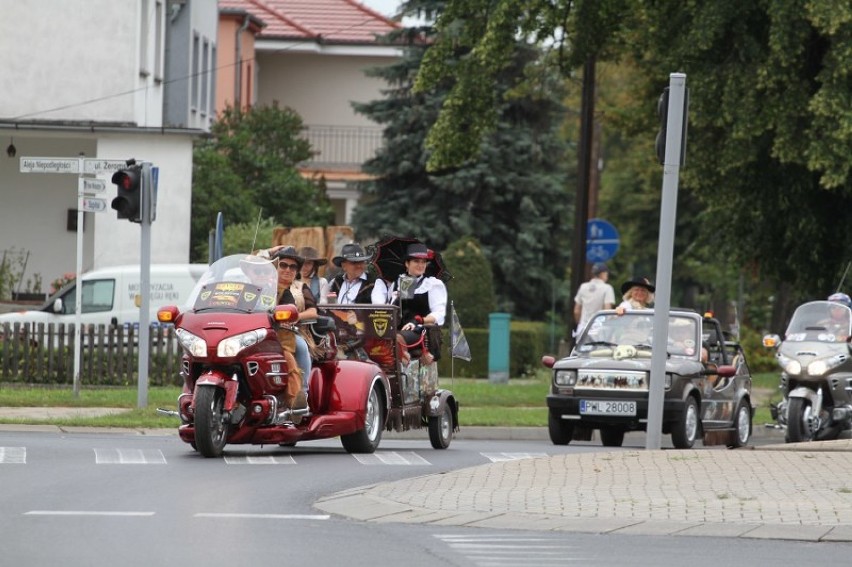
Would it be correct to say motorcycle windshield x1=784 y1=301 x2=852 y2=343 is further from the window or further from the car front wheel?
the window

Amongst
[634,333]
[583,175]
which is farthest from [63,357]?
[634,333]

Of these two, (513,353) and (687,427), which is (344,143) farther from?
(687,427)

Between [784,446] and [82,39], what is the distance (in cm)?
2591

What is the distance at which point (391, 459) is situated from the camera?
1691 centimetres

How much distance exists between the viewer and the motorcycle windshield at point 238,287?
1612 centimetres

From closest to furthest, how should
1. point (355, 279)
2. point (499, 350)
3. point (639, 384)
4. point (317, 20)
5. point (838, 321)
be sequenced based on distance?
point (355, 279) → point (639, 384) → point (838, 321) → point (499, 350) → point (317, 20)

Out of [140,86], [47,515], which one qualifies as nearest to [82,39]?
[140,86]

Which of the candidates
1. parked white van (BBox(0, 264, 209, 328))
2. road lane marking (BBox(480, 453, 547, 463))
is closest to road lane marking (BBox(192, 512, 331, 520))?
road lane marking (BBox(480, 453, 547, 463))

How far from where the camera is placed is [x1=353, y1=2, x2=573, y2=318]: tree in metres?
49.0

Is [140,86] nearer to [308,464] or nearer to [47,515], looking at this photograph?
Answer: [308,464]

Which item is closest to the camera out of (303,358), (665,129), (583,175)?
(303,358)

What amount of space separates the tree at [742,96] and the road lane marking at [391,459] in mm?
12667

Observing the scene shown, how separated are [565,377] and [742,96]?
10.2 meters

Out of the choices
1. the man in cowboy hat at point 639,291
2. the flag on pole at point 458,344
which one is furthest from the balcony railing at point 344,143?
the flag on pole at point 458,344
